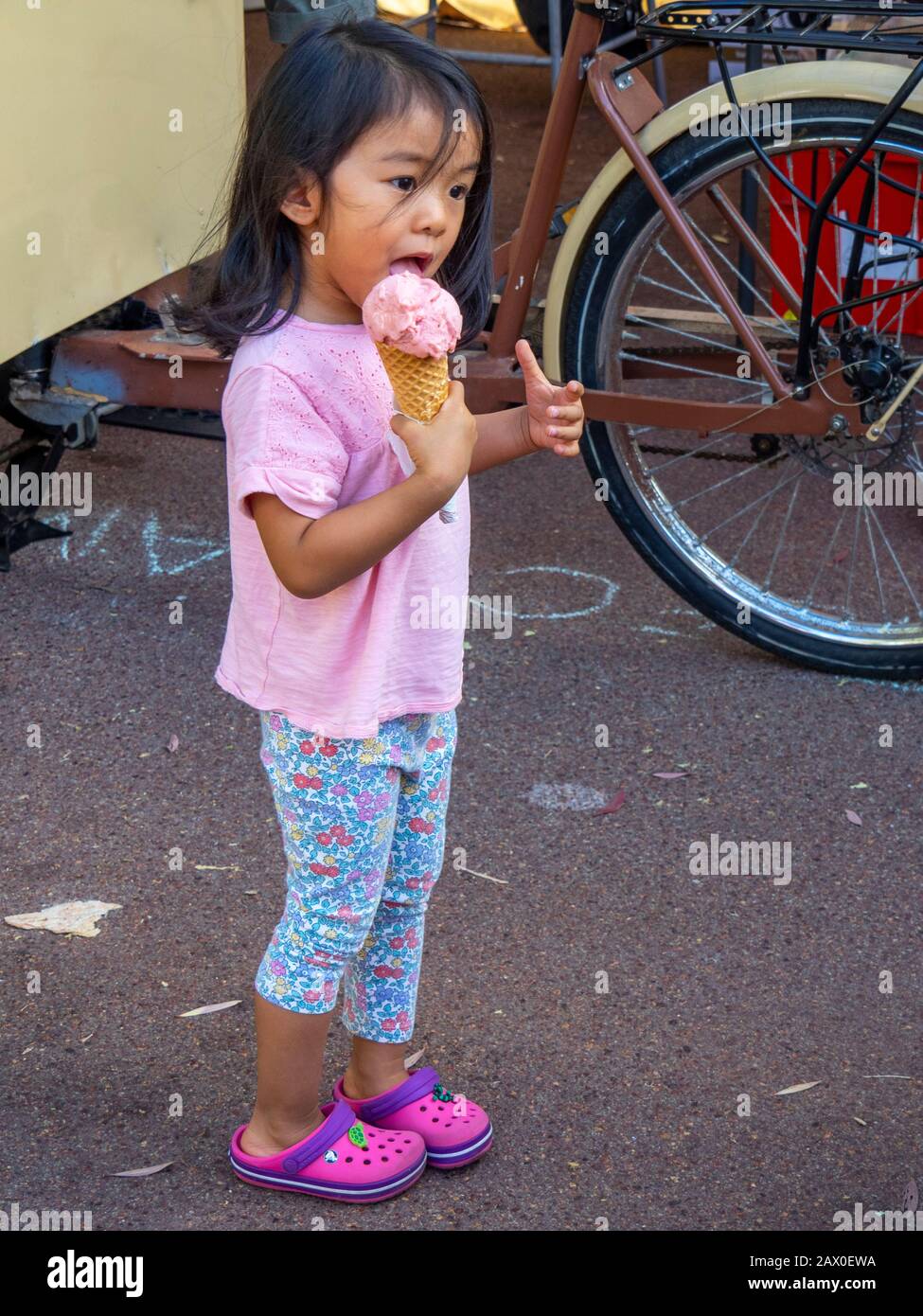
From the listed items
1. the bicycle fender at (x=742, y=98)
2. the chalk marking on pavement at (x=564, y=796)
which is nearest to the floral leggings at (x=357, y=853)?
the chalk marking on pavement at (x=564, y=796)

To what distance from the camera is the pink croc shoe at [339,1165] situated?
2.12m

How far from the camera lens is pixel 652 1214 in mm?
2131

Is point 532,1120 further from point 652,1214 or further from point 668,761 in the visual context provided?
point 668,761

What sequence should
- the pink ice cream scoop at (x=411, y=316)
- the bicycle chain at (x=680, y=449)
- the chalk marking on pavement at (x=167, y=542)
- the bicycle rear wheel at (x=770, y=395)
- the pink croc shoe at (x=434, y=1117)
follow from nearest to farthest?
the pink ice cream scoop at (x=411, y=316), the pink croc shoe at (x=434, y=1117), the bicycle rear wheel at (x=770, y=395), the bicycle chain at (x=680, y=449), the chalk marking on pavement at (x=167, y=542)

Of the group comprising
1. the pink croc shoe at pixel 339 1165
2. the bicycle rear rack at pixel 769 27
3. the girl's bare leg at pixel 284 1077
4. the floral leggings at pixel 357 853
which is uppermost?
the bicycle rear rack at pixel 769 27

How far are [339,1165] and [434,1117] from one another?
0.16 metres

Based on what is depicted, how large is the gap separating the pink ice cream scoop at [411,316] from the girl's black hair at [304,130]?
13cm

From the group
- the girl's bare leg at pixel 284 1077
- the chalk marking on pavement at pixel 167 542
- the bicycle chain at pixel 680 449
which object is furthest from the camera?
the chalk marking on pavement at pixel 167 542

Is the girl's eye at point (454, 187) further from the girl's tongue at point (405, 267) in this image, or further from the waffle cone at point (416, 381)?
the waffle cone at point (416, 381)

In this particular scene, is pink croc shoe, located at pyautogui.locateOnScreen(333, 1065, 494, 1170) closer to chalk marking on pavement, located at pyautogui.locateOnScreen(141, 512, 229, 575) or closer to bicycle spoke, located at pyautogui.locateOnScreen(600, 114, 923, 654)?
bicycle spoke, located at pyautogui.locateOnScreen(600, 114, 923, 654)

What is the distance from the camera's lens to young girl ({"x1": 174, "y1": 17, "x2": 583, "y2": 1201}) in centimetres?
175

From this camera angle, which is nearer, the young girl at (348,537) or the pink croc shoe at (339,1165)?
the young girl at (348,537)

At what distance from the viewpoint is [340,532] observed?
172 cm

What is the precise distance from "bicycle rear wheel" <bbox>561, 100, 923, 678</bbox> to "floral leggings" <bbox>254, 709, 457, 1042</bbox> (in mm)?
1519
